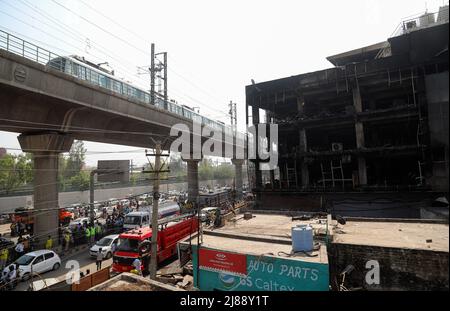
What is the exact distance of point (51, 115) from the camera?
1808cm

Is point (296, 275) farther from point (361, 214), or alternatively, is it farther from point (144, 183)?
point (144, 183)

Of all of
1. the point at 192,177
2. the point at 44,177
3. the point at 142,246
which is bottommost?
the point at 142,246

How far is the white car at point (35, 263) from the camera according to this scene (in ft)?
48.2

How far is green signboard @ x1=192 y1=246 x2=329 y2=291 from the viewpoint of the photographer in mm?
8336

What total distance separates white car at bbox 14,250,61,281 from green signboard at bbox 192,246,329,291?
10.7 meters

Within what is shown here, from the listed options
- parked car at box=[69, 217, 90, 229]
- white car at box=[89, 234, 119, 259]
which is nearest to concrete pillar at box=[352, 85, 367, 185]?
white car at box=[89, 234, 119, 259]

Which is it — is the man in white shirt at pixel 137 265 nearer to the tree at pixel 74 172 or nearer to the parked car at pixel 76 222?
the parked car at pixel 76 222

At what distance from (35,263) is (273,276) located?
44.3 feet

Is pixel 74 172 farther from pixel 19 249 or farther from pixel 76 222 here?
pixel 19 249

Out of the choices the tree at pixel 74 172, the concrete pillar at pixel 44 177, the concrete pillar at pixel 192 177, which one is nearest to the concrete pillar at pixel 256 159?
the concrete pillar at pixel 192 177

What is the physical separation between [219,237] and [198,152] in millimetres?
26590

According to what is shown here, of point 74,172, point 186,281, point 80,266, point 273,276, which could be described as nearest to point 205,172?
point 74,172

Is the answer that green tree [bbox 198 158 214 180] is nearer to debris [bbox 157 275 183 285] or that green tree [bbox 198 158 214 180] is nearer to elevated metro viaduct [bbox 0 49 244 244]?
elevated metro viaduct [bbox 0 49 244 244]
